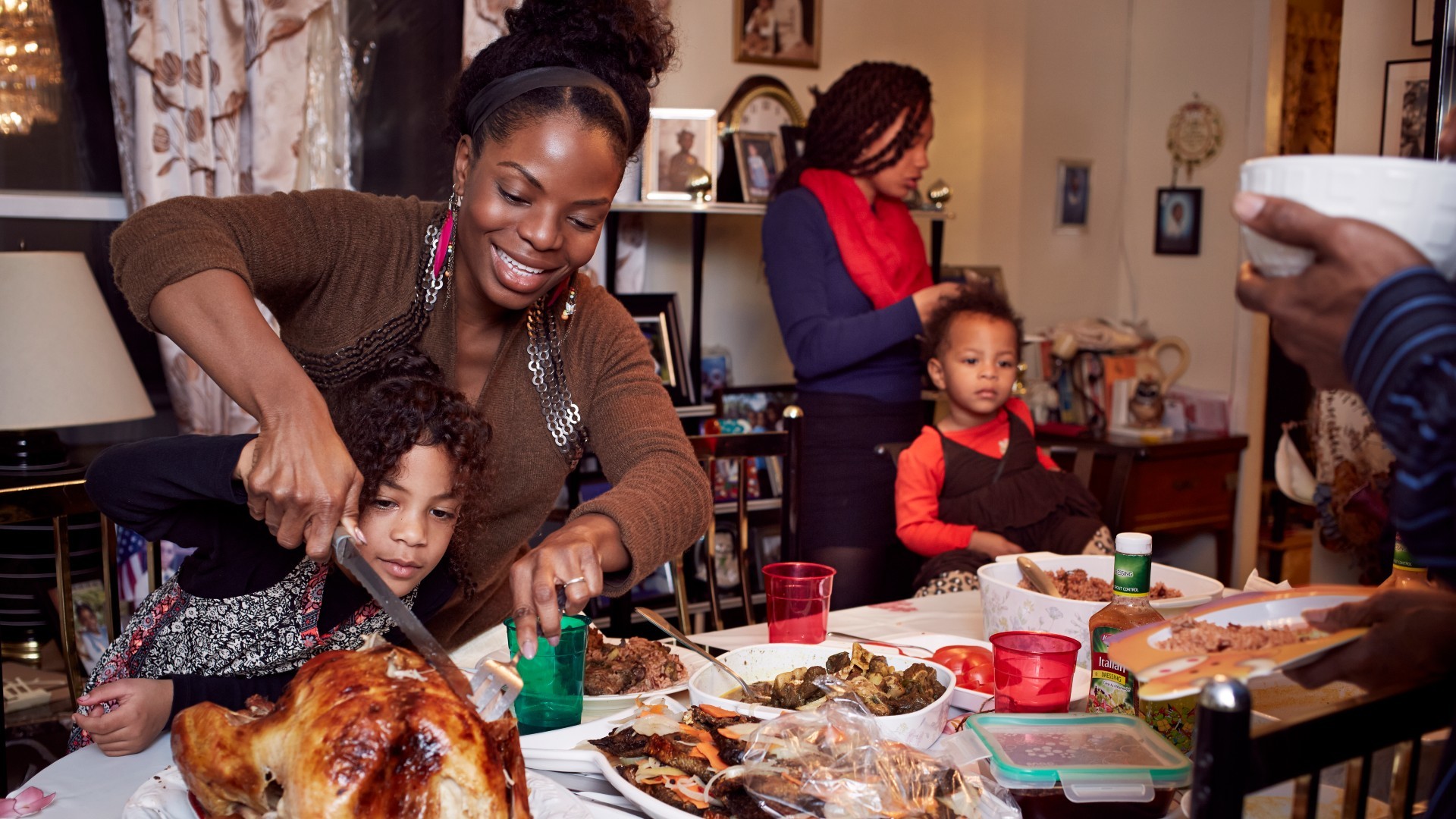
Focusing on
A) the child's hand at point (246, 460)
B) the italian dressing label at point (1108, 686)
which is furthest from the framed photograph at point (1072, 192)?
the child's hand at point (246, 460)

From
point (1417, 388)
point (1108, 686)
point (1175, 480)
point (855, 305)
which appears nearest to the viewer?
point (1417, 388)

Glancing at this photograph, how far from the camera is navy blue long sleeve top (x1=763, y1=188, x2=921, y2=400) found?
2674 millimetres

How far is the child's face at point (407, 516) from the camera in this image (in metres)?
1.41

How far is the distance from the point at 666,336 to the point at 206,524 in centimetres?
212

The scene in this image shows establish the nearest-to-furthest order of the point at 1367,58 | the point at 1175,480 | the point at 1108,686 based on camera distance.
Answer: the point at 1108,686
the point at 1367,58
the point at 1175,480

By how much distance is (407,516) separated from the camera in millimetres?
1428

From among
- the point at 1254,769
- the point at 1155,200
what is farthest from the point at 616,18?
the point at 1155,200

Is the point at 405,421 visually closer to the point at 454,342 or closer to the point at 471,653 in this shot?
the point at 454,342

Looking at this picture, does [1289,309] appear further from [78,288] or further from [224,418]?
[224,418]

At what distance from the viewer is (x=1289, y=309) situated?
774mm

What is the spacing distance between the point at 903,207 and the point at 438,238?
1.80 meters

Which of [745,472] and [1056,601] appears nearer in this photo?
[1056,601]

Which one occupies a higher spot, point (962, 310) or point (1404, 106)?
point (1404, 106)

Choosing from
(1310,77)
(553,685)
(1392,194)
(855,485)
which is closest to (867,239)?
(855,485)
